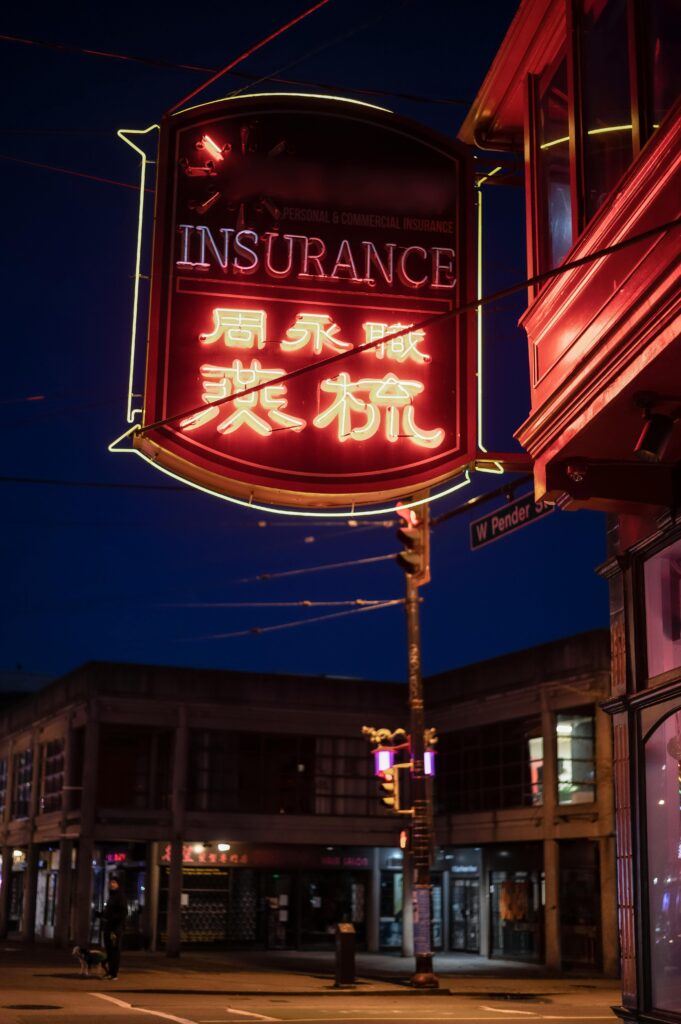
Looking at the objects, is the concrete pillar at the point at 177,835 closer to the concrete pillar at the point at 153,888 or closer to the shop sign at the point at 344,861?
the concrete pillar at the point at 153,888

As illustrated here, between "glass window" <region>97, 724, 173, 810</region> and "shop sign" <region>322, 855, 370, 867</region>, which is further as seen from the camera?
"shop sign" <region>322, 855, 370, 867</region>

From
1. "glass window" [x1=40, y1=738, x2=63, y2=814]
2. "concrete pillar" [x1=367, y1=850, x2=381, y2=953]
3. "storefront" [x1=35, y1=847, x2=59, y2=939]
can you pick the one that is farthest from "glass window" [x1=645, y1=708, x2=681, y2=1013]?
"storefront" [x1=35, y1=847, x2=59, y2=939]

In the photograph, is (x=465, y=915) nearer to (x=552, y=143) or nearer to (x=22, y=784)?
(x=22, y=784)

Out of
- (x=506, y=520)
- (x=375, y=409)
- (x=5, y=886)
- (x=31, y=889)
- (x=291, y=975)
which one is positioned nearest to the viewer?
(x=375, y=409)

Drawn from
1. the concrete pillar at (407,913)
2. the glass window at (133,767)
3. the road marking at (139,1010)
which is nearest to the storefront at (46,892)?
the glass window at (133,767)

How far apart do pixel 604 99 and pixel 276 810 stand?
3227 centimetres

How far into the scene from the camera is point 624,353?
26.4 ft

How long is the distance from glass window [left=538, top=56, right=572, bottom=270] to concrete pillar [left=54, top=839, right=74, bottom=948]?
106 feet

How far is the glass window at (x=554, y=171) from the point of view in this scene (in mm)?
10078

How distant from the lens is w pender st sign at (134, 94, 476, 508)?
10539 mm

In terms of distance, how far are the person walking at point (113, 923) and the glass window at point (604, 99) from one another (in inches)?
708

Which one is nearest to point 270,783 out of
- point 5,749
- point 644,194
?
point 5,749

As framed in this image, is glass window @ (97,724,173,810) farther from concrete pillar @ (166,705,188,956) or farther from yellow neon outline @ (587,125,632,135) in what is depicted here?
yellow neon outline @ (587,125,632,135)

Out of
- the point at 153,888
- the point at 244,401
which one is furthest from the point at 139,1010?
the point at 153,888
